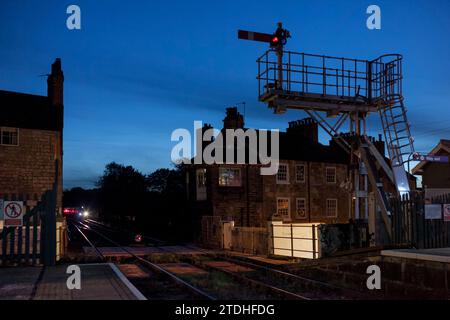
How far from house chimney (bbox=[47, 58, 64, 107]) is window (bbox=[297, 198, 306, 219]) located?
18.3m

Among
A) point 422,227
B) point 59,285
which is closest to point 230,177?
point 422,227

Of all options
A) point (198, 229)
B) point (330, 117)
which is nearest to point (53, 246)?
point (330, 117)

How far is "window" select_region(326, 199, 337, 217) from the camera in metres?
39.0

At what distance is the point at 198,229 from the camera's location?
34.0 metres

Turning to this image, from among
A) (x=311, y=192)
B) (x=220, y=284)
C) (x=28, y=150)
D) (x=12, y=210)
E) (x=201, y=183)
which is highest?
(x=28, y=150)

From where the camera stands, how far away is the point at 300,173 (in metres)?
37.8

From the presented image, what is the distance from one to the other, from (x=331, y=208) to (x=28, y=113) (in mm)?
22692

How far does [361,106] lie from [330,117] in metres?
1.21

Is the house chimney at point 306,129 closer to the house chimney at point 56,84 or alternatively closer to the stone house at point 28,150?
the house chimney at point 56,84

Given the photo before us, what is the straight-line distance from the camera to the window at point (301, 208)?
123ft

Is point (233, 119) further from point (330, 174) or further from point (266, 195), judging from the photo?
point (330, 174)

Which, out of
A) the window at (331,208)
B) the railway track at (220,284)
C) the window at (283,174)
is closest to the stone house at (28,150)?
the railway track at (220,284)

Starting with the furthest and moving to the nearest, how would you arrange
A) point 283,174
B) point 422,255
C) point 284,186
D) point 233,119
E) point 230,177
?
1. point 283,174
2. point 284,186
3. point 233,119
4. point 230,177
5. point 422,255
